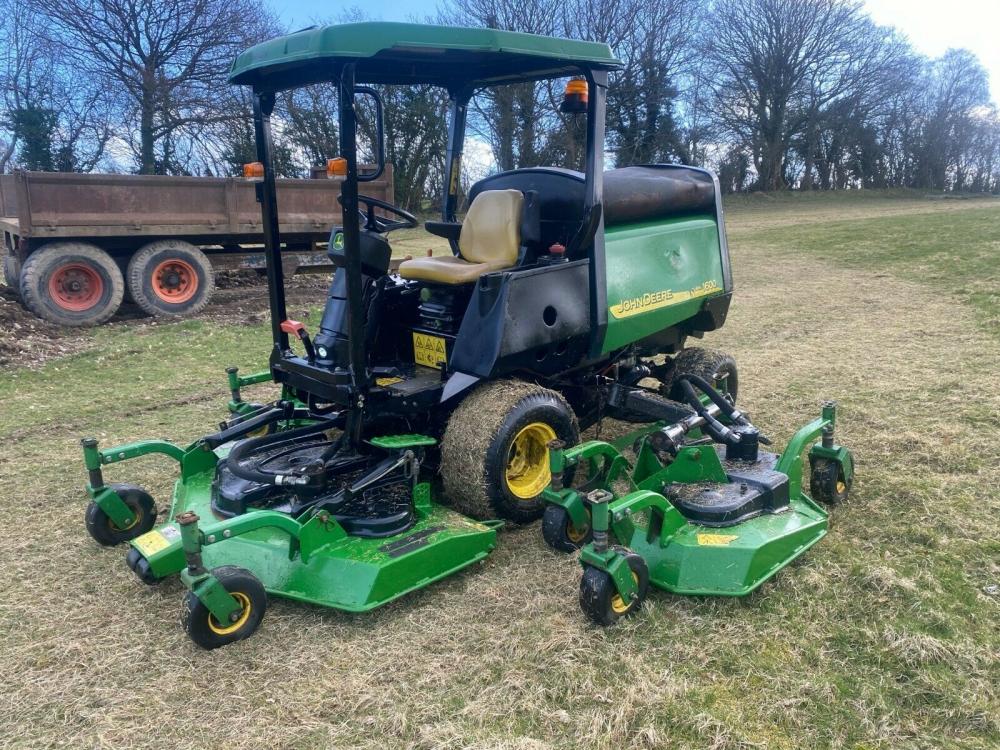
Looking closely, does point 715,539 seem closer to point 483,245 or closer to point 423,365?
point 423,365

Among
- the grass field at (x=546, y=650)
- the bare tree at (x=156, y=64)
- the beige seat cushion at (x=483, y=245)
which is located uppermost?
the bare tree at (x=156, y=64)

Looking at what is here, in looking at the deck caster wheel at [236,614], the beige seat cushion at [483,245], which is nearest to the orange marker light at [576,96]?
the beige seat cushion at [483,245]

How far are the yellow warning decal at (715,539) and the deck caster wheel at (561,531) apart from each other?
0.57 m

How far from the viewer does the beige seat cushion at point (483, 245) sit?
4.05 m

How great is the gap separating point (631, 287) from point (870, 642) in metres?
2.10

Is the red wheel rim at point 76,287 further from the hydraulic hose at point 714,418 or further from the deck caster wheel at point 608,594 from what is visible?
the deck caster wheel at point 608,594

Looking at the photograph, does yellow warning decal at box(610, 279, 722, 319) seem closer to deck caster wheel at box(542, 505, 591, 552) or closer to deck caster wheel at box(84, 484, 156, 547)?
deck caster wheel at box(542, 505, 591, 552)

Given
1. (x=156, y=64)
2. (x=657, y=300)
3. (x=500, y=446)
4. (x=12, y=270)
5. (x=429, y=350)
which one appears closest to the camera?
(x=500, y=446)

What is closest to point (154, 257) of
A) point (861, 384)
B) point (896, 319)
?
point (861, 384)

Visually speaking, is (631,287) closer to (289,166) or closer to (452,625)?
(452,625)

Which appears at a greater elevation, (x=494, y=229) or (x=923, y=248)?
(x=494, y=229)

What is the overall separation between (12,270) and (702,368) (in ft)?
29.1

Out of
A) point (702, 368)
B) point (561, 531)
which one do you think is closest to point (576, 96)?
point (561, 531)

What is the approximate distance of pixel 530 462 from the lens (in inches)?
158
